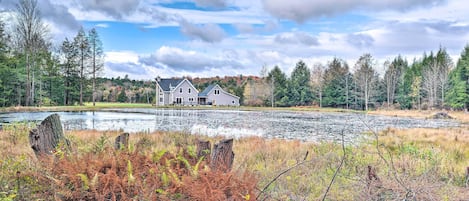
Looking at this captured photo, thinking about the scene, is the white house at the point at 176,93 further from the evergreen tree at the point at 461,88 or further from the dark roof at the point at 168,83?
the evergreen tree at the point at 461,88

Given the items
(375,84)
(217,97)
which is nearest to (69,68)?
(217,97)

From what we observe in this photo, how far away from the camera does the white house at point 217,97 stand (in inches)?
2313

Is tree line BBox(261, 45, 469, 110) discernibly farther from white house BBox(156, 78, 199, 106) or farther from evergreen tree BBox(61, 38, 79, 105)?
evergreen tree BBox(61, 38, 79, 105)

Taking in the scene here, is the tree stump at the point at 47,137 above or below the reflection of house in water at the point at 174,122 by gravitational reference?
above

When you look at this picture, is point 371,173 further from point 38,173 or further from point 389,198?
point 38,173

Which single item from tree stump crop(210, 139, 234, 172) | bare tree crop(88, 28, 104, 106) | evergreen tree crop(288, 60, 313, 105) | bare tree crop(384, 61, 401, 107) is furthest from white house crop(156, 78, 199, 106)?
tree stump crop(210, 139, 234, 172)

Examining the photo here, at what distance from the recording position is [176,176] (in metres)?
2.74

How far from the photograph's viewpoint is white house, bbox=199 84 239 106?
58.8 meters

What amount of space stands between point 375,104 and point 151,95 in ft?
129

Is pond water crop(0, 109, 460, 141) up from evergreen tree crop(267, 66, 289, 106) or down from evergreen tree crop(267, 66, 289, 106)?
down

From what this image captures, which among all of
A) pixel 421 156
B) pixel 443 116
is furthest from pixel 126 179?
pixel 443 116

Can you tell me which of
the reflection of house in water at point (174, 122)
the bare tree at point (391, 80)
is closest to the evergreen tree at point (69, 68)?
the reflection of house in water at point (174, 122)

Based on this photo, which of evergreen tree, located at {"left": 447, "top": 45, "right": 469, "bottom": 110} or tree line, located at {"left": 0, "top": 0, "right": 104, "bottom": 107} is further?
evergreen tree, located at {"left": 447, "top": 45, "right": 469, "bottom": 110}

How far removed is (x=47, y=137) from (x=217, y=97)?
182 ft
